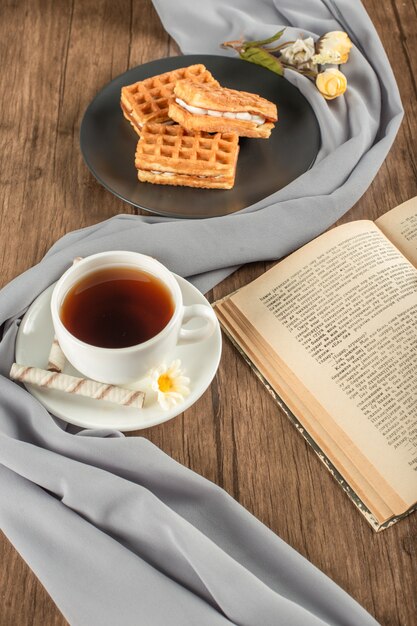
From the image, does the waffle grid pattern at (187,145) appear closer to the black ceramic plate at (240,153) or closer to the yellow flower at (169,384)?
the black ceramic plate at (240,153)

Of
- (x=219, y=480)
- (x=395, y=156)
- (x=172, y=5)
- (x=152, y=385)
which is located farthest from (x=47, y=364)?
(x=172, y=5)

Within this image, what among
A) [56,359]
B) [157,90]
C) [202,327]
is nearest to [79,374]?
[56,359]

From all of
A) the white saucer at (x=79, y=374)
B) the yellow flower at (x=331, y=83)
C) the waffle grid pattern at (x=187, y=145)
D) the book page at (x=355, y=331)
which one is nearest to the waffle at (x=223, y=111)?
the waffle grid pattern at (x=187, y=145)

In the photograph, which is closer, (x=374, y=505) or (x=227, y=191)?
(x=374, y=505)

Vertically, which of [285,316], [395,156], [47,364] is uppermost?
[395,156]

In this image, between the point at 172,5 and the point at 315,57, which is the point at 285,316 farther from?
the point at 172,5

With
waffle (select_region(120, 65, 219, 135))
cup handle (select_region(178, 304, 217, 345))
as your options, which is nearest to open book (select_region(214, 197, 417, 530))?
cup handle (select_region(178, 304, 217, 345))
